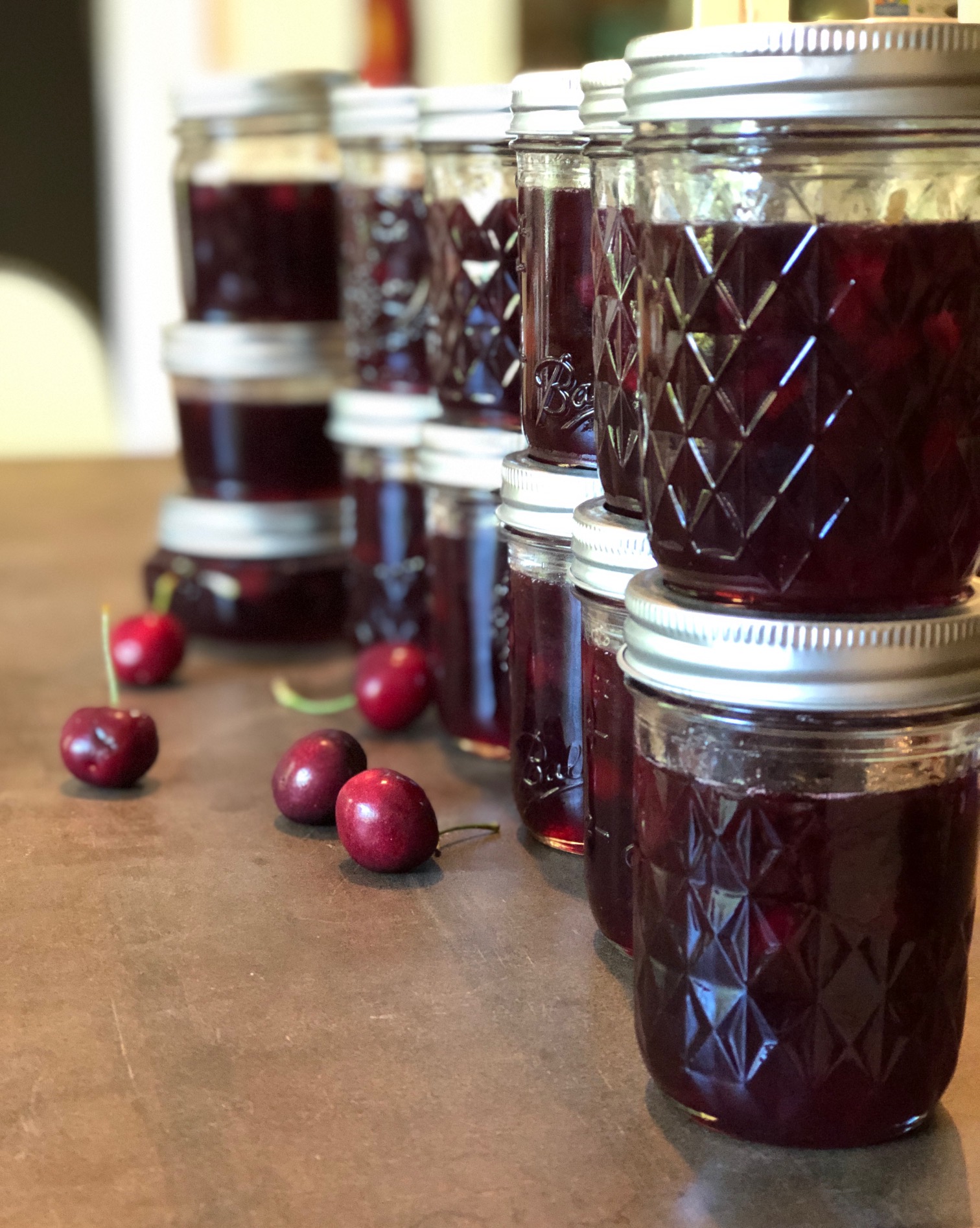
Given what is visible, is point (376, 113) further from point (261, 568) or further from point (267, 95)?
point (261, 568)

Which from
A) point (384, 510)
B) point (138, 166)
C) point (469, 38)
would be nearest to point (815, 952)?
point (384, 510)

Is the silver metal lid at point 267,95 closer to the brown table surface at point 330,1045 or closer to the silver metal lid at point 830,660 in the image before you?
the brown table surface at point 330,1045

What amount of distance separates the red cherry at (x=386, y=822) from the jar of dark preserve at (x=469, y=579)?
0.74ft

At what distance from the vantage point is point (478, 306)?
1253 mm

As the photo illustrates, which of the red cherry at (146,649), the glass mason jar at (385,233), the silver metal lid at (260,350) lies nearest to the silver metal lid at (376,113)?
the glass mason jar at (385,233)

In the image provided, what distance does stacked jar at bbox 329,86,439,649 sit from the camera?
1.50m

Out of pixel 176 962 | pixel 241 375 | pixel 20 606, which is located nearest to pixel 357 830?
pixel 176 962

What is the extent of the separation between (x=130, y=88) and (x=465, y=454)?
2452mm

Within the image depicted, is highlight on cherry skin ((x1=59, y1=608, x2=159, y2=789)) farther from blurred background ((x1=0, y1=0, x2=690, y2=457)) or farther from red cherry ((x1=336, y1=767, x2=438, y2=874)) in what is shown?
blurred background ((x1=0, y1=0, x2=690, y2=457))

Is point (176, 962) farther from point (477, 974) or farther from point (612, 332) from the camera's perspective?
point (612, 332)

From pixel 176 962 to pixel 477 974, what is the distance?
19 cm

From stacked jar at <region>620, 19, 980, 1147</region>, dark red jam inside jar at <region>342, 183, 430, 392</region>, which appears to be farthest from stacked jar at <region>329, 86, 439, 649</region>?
stacked jar at <region>620, 19, 980, 1147</region>

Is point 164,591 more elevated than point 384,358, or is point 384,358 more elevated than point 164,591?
point 384,358

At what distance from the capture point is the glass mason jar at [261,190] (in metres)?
1.66
